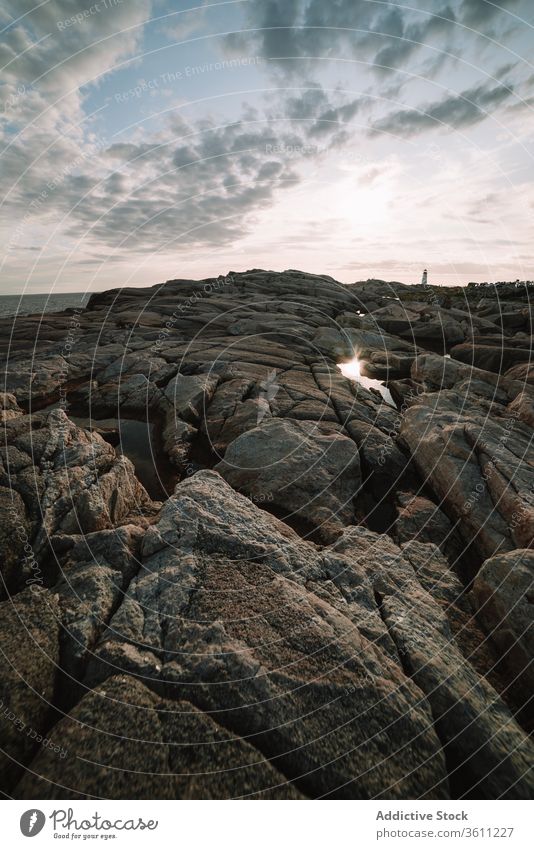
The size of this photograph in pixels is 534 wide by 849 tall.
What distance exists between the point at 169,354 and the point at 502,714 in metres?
24.6

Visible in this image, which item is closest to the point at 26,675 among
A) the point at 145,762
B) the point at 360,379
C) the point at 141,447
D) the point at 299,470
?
the point at 145,762

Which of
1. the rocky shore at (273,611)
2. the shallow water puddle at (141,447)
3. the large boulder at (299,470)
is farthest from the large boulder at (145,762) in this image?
the shallow water puddle at (141,447)

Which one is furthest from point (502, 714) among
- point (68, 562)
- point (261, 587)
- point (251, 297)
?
point (251, 297)

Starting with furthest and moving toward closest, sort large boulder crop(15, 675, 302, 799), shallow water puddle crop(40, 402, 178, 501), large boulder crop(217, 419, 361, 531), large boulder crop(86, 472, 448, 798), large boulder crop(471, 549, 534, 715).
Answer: shallow water puddle crop(40, 402, 178, 501)
large boulder crop(217, 419, 361, 531)
large boulder crop(471, 549, 534, 715)
large boulder crop(86, 472, 448, 798)
large boulder crop(15, 675, 302, 799)

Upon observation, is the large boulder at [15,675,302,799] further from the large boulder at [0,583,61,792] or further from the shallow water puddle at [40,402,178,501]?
the shallow water puddle at [40,402,178,501]

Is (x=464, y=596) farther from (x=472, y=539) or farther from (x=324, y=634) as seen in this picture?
(x=324, y=634)

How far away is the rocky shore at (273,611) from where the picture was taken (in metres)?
4.70

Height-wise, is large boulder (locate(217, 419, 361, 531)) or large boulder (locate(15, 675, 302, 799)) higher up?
large boulder (locate(217, 419, 361, 531))

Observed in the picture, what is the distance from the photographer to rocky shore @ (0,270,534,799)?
15.4ft

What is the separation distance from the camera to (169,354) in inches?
973

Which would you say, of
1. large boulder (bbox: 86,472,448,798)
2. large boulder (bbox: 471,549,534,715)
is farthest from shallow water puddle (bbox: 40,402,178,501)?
large boulder (bbox: 471,549,534,715)

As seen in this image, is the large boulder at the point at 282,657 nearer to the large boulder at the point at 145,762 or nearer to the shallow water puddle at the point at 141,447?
the large boulder at the point at 145,762

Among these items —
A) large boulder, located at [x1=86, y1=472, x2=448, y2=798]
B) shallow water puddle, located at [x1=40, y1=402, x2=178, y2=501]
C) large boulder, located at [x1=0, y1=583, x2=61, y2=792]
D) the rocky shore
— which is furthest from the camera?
shallow water puddle, located at [x1=40, y1=402, x2=178, y2=501]
